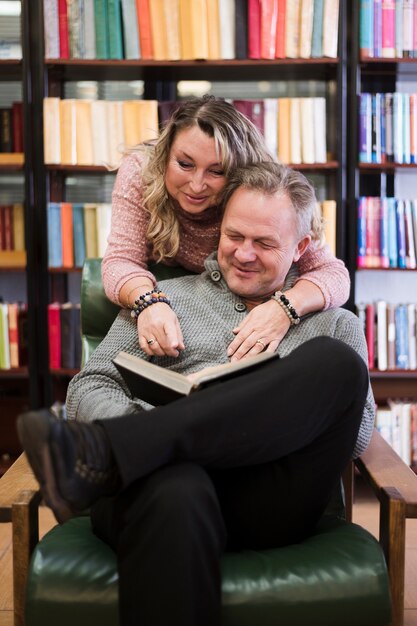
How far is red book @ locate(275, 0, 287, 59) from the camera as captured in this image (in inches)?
117

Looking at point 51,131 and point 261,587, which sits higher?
point 51,131

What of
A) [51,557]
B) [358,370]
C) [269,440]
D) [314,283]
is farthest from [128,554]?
[314,283]

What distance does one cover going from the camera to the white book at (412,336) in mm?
3105

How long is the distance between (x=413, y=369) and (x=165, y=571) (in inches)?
83.6

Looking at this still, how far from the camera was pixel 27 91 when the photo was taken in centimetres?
297

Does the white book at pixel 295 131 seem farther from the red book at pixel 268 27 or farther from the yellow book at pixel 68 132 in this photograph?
the yellow book at pixel 68 132

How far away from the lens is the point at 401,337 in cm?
311

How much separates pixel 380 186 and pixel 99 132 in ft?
3.93

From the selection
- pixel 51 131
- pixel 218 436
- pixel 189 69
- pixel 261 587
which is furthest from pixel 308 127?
pixel 261 587

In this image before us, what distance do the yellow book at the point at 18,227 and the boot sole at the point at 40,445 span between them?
208cm

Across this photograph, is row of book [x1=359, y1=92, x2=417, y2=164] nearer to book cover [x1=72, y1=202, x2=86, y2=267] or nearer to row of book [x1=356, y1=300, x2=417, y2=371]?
row of book [x1=356, y1=300, x2=417, y2=371]

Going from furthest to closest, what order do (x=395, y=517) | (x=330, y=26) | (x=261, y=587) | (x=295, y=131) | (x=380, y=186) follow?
(x=380, y=186), (x=295, y=131), (x=330, y=26), (x=395, y=517), (x=261, y=587)

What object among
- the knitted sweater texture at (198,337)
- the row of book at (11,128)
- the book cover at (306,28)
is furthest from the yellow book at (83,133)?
the knitted sweater texture at (198,337)

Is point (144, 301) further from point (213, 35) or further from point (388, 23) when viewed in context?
point (388, 23)
